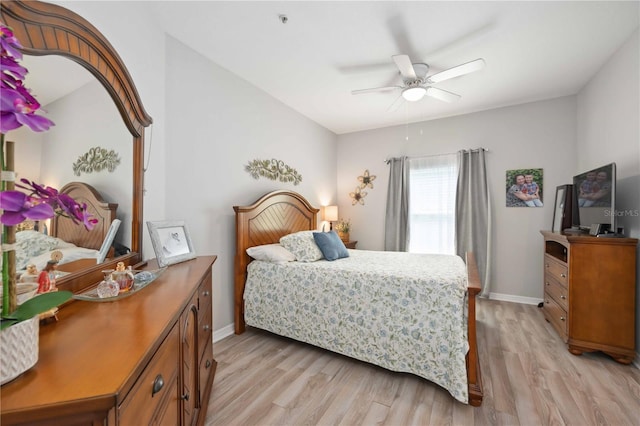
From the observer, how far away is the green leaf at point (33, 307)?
57 cm

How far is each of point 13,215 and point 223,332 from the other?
2508mm

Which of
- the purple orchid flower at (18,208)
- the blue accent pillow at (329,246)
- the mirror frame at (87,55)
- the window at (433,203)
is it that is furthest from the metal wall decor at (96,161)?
the window at (433,203)

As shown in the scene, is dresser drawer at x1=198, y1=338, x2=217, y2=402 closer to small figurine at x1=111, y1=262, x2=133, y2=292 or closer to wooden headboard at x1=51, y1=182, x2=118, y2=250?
small figurine at x1=111, y1=262, x2=133, y2=292

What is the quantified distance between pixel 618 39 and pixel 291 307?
3.64 metres

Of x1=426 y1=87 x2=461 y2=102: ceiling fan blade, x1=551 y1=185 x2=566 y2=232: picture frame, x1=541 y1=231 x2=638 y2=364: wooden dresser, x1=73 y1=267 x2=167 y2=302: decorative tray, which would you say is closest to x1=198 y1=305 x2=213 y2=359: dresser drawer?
x1=73 y1=267 x2=167 y2=302: decorative tray

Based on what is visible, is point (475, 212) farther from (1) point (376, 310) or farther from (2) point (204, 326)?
(2) point (204, 326)

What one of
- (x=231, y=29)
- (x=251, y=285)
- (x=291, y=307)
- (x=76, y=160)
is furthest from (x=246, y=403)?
(x=231, y=29)

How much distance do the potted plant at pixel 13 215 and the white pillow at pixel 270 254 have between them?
6.80ft

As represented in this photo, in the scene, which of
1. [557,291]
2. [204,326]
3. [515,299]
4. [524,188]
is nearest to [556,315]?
[557,291]

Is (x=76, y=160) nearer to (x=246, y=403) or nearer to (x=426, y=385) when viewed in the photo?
(x=246, y=403)

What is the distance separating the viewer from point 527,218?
3.70 meters

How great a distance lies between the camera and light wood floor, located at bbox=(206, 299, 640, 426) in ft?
5.43

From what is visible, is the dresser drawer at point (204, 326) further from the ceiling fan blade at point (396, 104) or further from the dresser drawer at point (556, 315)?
the ceiling fan blade at point (396, 104)

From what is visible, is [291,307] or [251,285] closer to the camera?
[291,307]
